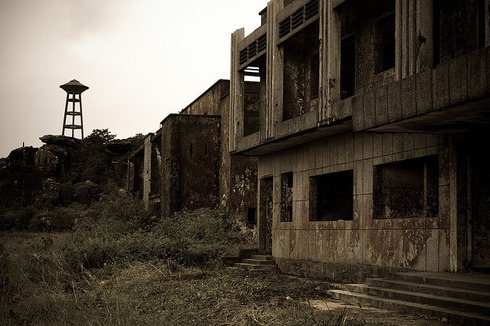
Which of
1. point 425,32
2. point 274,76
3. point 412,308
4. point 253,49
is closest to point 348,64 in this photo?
point 274,76

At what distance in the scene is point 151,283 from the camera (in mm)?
14516

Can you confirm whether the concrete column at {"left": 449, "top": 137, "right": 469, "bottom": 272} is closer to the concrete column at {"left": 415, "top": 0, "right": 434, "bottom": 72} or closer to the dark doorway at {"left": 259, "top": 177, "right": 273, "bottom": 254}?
the concrete column at {"left": 415, "top": 0, "right": 434, "bottom": 72}

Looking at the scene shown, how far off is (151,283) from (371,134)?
623cm

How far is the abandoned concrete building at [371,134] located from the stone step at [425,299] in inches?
45.6

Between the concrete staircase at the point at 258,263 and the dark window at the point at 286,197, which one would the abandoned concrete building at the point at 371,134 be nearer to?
the dark window at the point at 286,197

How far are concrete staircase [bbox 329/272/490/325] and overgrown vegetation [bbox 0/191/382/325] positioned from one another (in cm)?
112

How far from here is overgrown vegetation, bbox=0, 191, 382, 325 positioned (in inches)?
395

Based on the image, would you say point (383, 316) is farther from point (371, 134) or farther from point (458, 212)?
point (371, 134)

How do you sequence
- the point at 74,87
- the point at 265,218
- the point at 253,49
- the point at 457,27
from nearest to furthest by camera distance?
the point at 457,27 < the point at 253,49 < the point at 265,218 < the point at 74,87

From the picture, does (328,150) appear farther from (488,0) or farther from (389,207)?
(488,0)

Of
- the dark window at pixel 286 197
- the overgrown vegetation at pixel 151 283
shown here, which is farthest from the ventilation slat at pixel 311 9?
the overgrown vegetation at pixel 151 283

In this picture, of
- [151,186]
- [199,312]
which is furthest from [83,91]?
[199,312]

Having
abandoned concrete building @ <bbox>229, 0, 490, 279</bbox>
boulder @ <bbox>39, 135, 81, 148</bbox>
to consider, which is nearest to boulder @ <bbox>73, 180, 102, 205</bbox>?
boulder @ <bbox>39, 135, 81, 148</bbox>

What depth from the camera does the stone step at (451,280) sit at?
890 centimetres
